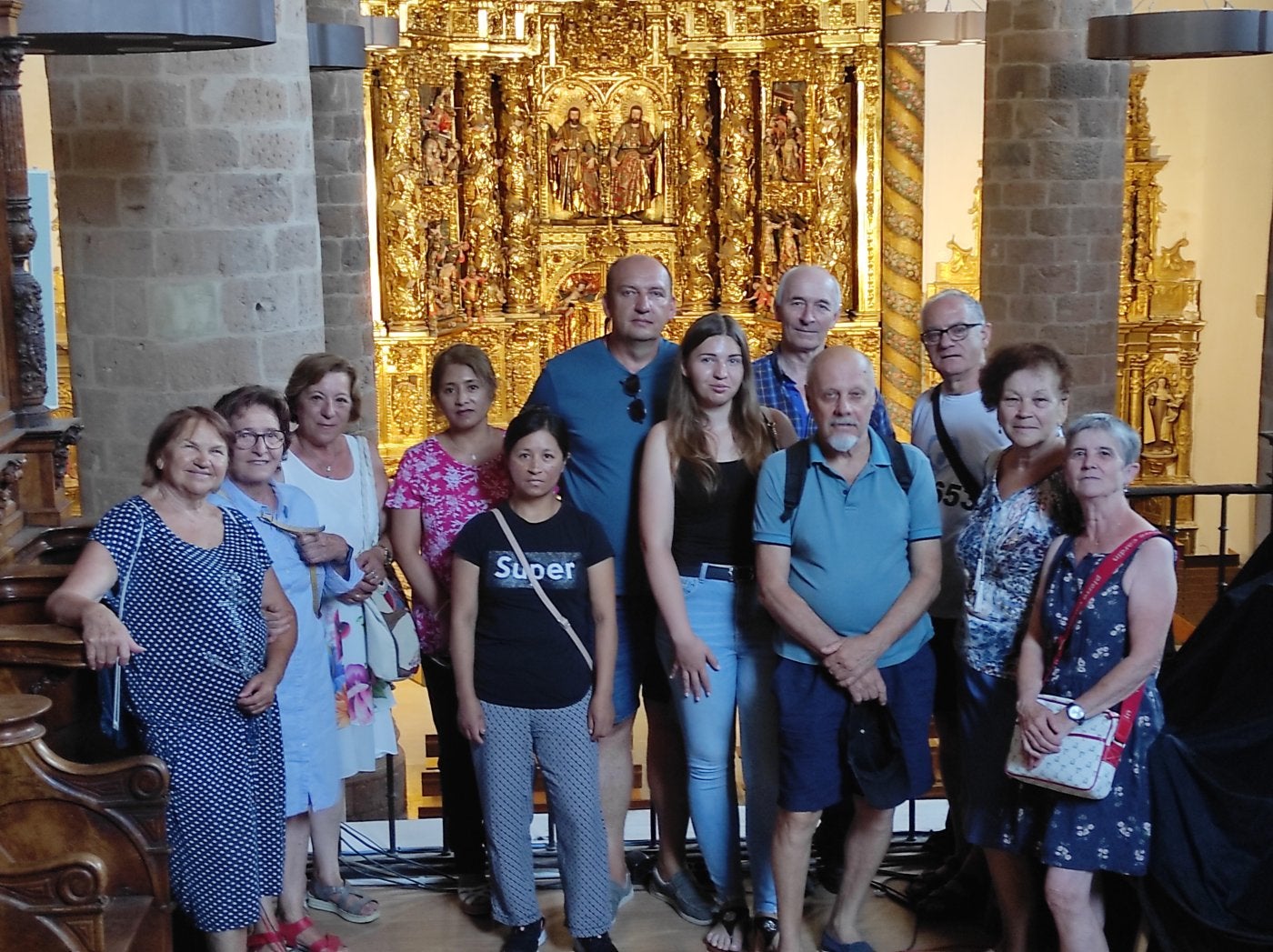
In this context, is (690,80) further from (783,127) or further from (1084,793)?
(1084,793)

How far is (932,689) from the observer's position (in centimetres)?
442

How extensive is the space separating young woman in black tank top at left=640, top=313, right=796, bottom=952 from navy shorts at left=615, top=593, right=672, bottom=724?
0.62 feet

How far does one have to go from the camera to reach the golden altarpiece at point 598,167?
15266 mm

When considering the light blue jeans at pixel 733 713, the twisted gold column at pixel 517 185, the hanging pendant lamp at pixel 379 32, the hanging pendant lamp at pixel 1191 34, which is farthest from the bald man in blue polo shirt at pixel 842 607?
the twisted gold column at pixel 517 185

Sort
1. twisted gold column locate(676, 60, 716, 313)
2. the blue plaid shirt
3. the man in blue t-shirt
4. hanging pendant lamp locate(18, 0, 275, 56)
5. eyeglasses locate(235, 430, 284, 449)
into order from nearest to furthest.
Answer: hanging pendant lamp locate(18, 0, 275, 56) < eyeglasses locate(235, 430, 284, 449) < the man in blue t-shirt < the blue plaid shirt < twisted gold column locate(676, 60, 716, 313)

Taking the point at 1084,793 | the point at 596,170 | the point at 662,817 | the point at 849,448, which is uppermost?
the point at 596,170

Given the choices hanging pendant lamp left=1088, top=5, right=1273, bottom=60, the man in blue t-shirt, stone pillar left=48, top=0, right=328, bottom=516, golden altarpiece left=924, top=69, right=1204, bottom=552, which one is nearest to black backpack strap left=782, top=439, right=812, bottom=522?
the man in blue t-shirt

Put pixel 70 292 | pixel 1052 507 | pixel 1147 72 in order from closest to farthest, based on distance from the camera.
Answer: pixel 1052 507 → pixel 70 292 → pixel 1147 72

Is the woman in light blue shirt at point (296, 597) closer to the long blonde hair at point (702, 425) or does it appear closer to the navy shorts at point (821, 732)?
the long blonde hair at point (702, 425)

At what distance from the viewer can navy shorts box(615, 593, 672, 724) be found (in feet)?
15.4

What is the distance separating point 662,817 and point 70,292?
344 cm

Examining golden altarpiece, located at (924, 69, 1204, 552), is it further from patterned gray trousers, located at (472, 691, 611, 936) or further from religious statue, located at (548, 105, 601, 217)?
patterned gray trousers, located at (472, 691, 611, 936)

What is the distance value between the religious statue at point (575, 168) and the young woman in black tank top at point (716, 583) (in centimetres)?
1188

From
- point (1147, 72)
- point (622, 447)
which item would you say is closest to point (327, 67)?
point (622, 447)
